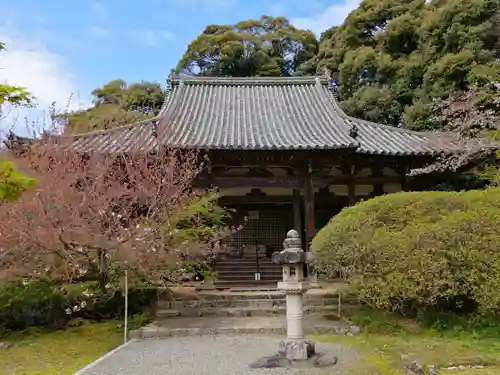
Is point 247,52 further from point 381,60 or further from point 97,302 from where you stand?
point 97,302

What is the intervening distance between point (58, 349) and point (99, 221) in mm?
2412

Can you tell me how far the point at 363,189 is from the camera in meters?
14.7

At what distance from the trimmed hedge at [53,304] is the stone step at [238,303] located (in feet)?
2.05

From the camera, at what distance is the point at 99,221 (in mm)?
8938

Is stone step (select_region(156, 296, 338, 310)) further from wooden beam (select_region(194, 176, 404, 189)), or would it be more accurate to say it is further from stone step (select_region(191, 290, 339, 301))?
wooden beam (select_region(194, 176, 404, 189))

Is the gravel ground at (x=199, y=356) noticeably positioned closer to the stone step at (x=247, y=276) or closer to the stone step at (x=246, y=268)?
the stone step at (x=247, y=276)

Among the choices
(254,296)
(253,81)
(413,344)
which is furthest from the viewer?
(253,81)

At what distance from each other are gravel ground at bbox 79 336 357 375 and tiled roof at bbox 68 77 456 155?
193 inches

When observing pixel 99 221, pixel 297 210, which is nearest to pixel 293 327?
pixel 99 221

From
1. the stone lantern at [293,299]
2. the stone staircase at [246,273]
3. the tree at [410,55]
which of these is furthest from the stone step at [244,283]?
the tree at [410,55]

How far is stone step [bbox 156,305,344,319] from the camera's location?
419 inches

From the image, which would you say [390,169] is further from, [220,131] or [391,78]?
[391,78]

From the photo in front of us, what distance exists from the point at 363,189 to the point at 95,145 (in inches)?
315

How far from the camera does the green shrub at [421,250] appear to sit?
7.77 metres
